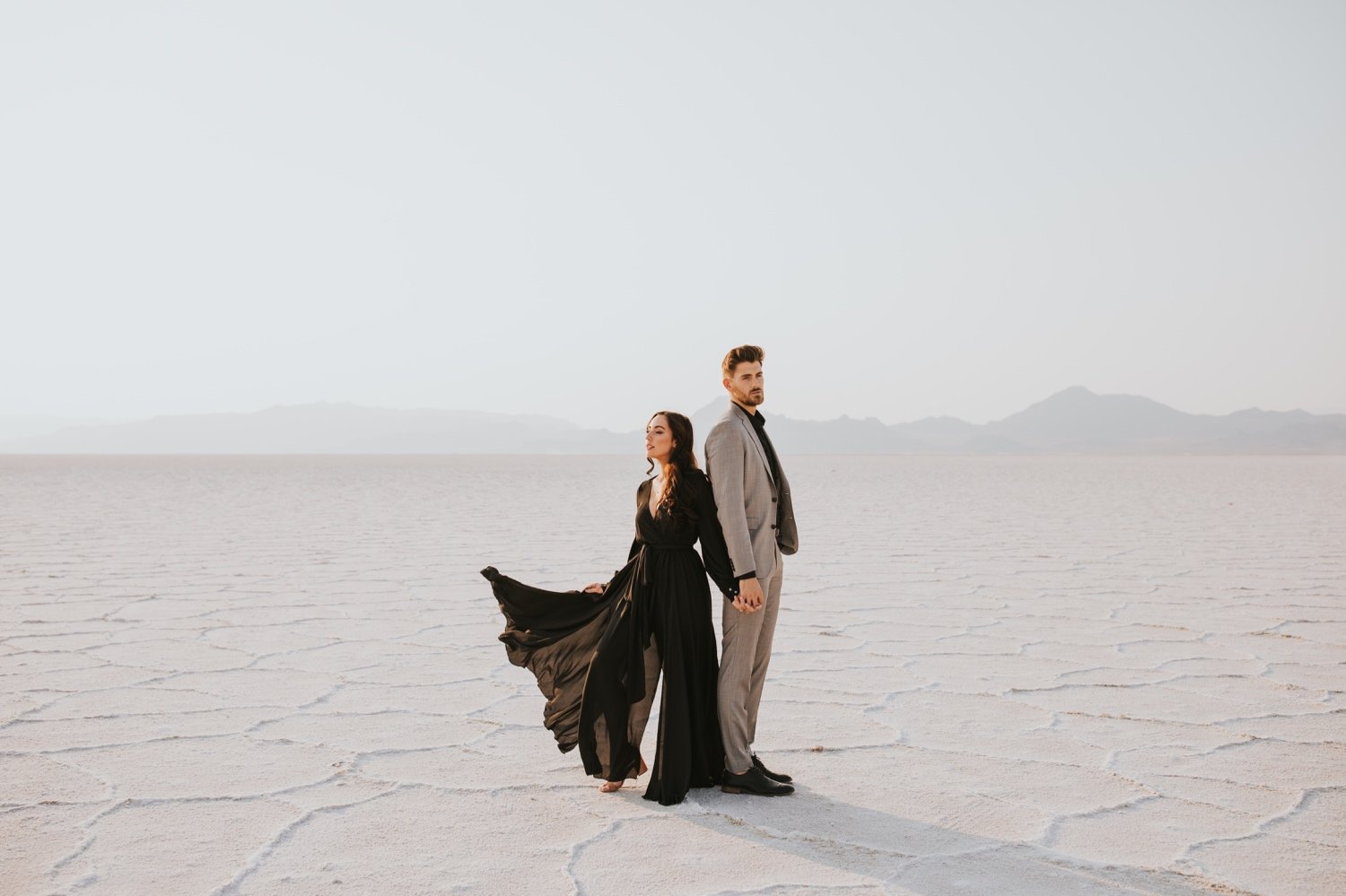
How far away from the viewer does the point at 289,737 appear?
11.3ft

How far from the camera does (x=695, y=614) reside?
9.65ft

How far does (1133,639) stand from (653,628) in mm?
2964

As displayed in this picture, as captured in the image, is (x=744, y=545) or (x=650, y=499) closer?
(x=744, y=545)

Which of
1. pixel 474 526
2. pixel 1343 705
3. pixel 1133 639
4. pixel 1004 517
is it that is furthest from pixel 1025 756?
pixel 1004 517

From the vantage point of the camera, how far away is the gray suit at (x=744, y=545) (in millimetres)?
2846

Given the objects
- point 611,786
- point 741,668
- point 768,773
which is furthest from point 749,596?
point 611,786

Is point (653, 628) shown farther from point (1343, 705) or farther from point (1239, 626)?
point (1239, 626)

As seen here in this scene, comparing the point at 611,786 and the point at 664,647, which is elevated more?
the point at 664,647

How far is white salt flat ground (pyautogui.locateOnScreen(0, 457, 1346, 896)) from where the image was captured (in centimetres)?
247

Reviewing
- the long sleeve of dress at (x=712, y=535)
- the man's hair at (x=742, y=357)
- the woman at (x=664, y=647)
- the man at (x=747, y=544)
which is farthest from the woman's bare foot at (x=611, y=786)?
the man's hair at (x=742, y=357)

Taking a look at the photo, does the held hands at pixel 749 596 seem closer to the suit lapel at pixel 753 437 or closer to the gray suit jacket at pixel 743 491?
the gray suit jacket at pixel 743 491

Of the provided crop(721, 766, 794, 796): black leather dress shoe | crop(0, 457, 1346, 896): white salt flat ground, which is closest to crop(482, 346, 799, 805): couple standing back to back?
crop(721, 766, 794, 796): black leather dress shoe

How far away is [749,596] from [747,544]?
13cm

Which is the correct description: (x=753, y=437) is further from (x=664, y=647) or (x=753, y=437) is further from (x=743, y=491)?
(x=664, y=647)
